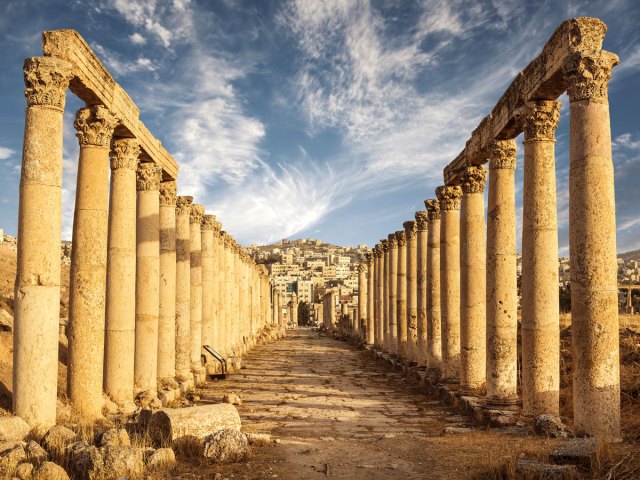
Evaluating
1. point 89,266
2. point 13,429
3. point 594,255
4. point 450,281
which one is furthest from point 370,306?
point 13,429

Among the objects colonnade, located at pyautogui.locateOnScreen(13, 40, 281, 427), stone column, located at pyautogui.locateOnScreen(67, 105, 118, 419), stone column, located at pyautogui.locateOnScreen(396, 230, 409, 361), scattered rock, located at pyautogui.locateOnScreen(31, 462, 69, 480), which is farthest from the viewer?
stone column, located at pyautogui.locateOnScreen(396, 230, 409, 361)

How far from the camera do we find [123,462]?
8242mm

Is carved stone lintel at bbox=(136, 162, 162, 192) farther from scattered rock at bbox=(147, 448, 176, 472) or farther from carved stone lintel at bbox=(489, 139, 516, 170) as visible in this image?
scattered rock at bbox=(147, 448, 176, 472)

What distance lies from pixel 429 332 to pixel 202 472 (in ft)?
47.3

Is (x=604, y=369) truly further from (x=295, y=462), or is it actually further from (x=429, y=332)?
(x=429, y=332)

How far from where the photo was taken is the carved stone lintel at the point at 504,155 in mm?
15570

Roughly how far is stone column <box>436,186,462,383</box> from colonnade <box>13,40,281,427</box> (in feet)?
28.9

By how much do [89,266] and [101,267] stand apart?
0.27m

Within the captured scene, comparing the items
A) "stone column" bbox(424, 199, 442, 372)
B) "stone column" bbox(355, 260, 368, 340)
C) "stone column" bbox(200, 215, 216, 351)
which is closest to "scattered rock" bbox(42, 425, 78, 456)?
"stone column" bbox(424, 199, 442, 372)

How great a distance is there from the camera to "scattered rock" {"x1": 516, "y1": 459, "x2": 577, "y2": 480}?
25.0 ft

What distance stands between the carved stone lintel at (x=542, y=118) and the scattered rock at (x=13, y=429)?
11788mm

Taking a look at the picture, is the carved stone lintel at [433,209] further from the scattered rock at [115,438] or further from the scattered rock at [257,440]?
the scattered rock at [115,438]

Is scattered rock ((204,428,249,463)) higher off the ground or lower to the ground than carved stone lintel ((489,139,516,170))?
lower

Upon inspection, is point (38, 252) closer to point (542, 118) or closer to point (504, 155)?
point (542, 118)
